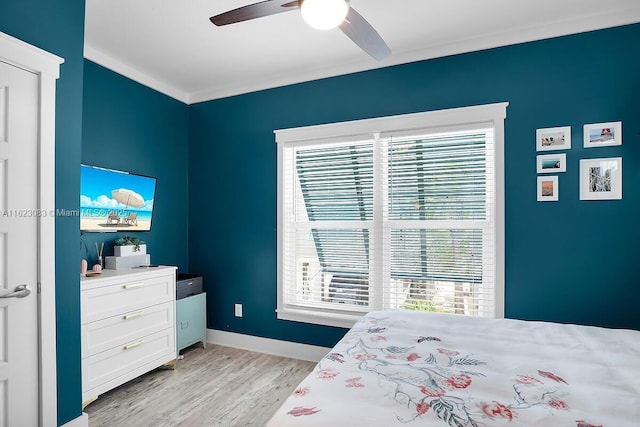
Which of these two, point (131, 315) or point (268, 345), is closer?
point (131, 315)

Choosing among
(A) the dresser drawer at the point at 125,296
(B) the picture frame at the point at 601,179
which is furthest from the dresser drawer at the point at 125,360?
(B) the picture frame at the point at 601,179

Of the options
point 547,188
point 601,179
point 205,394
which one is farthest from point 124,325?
point 601,179

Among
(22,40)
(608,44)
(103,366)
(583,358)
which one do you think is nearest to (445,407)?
(583,358)

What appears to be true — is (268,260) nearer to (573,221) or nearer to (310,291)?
(310,291)

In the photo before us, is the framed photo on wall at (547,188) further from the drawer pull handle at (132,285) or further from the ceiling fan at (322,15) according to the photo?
the drawer pull handle at (132,285)

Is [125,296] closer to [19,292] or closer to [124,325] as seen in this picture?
[124,325]

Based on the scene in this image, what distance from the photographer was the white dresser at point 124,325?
2.52 m

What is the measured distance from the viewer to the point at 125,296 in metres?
2.81

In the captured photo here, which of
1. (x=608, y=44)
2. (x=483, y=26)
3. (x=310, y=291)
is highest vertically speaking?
(x=483, y=26)

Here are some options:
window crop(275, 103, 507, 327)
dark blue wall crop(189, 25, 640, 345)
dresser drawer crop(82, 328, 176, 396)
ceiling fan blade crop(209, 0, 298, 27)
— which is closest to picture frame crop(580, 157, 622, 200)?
dark blue wall crop(189, 25, 640, 345)

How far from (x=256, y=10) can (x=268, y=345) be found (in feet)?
9.83

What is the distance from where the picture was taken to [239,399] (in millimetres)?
2732

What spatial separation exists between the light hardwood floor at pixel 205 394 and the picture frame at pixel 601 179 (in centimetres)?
266

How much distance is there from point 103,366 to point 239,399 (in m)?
1.00
